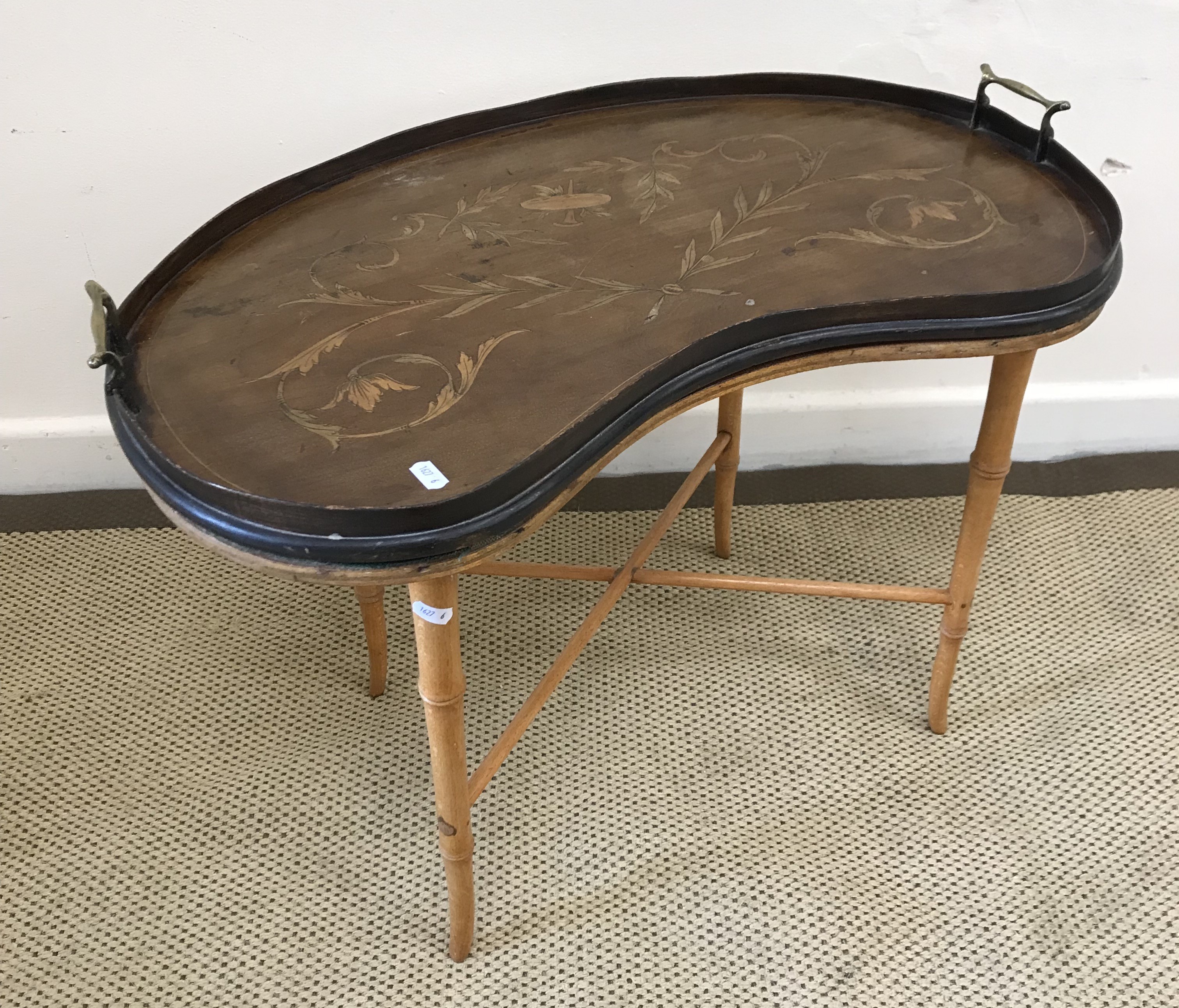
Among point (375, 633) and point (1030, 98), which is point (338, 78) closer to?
point (375, 633)

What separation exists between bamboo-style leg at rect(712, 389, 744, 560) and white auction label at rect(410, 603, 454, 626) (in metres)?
0.67

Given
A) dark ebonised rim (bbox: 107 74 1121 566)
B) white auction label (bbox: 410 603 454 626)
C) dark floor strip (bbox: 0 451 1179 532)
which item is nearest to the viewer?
dark ebonised rim (bbox: 107 74 1121 566)

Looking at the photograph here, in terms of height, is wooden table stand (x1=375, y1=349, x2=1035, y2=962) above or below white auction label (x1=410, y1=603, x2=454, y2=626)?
below

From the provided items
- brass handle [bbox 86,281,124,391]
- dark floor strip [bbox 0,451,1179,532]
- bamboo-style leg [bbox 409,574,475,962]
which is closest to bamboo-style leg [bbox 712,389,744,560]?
dark floor strip [bbox 0,451,1179,532]

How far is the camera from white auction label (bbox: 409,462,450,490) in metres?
0.84

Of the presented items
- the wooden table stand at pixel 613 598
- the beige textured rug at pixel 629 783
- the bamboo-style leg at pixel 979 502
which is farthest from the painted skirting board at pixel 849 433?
the bamboo-style leg at pixel 979 502

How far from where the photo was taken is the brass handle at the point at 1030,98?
114cm

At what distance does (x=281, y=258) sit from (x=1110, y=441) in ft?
4.75

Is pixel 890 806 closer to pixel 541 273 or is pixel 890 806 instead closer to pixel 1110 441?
pixel 541 273

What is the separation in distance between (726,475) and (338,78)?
0.77 metres

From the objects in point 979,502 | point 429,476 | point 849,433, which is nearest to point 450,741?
point 429,476

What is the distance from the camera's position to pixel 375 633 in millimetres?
1417

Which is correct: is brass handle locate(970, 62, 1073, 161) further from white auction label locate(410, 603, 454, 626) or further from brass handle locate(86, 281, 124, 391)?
brass handle locate(86, 281, 124, 391)

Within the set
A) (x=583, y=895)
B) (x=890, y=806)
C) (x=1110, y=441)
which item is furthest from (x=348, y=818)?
(x=1110, y=441)
